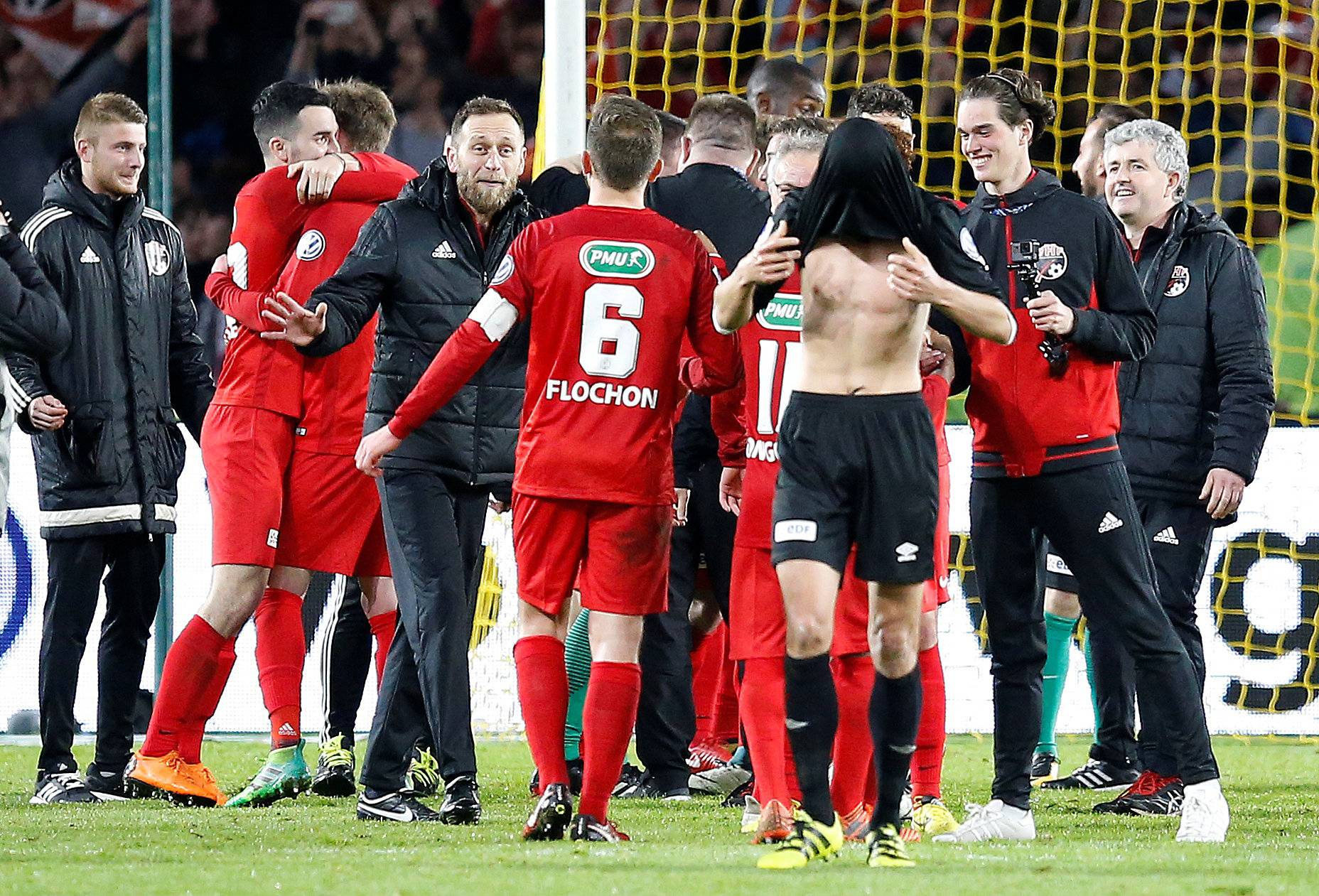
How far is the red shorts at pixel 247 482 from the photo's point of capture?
235 inches

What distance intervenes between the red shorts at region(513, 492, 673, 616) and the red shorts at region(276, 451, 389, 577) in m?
1.25

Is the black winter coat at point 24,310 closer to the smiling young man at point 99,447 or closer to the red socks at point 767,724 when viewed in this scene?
the smiling young man at point 99,447

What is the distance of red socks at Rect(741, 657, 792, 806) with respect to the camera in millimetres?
4934

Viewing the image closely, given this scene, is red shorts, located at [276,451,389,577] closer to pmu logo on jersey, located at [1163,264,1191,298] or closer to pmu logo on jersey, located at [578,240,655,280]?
pmu logo on jersey, located at [578,240,655,280]

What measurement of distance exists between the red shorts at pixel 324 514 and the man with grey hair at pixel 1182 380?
260cm

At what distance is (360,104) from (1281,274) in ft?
17.4

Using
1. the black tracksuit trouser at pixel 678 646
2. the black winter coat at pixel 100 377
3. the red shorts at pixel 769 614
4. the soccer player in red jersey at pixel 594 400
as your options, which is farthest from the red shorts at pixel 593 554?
the black winter coat at pixel 100 377

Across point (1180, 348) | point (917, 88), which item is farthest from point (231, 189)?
point (1180, 348)

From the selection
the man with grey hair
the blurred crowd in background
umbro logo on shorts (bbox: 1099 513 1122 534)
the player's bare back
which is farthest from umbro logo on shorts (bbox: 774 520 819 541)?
the blurred crowd in background

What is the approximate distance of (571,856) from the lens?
4.46 metres

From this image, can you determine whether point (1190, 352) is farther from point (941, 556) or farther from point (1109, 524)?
point (1109, 524)

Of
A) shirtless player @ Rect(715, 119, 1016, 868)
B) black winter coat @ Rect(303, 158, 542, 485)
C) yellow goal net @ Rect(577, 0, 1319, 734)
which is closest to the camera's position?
shirtless player @ Rect(715, 119, 1016, 868)

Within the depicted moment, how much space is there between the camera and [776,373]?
5094mm

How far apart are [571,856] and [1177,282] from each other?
3.10m
